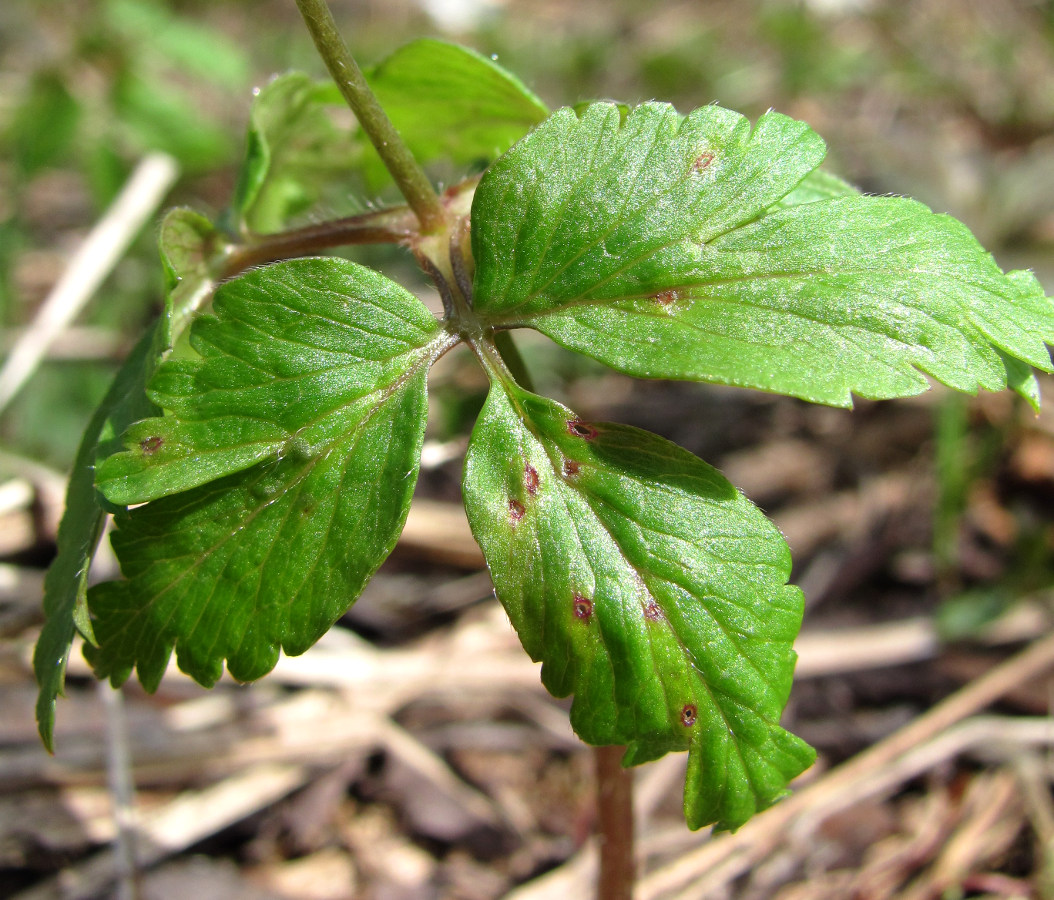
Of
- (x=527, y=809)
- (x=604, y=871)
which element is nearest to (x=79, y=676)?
(x=527, y=809)

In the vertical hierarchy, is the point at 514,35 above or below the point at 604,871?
above

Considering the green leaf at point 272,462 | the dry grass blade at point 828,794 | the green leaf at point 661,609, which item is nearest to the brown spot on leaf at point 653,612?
the green leaf at point 661,609

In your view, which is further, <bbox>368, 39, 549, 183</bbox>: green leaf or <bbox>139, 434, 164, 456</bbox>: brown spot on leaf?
<bbox>368, 39, 549, 183</bbox>: green leaf

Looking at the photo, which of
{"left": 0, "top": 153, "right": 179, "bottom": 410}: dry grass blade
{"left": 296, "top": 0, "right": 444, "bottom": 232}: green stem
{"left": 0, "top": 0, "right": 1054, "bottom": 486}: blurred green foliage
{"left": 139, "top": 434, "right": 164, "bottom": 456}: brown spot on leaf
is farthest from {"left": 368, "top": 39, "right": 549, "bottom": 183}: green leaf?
{"left": 0, "top": 153, "right": 179, "bottom": 410}: dry grass blade

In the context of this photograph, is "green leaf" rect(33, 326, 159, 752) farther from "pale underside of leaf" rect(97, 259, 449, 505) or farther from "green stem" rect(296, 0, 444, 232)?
"green stem" rect(296, 0, 444, 232)

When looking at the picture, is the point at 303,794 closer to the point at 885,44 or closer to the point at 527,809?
the point at 527,809

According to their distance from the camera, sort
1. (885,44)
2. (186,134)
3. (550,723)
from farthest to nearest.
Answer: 1. (885,44)
2. (186,134)
3. (550,723)
